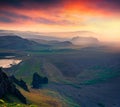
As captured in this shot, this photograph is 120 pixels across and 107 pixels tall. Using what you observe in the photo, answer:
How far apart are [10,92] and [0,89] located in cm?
1327

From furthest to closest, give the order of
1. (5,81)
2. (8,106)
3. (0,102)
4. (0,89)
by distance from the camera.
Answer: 1. (5,81)
2. (0,89)
3. (0,102)
4. (8,106)

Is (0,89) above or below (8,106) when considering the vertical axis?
below

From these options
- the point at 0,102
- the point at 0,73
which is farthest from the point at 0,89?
the point at 0,102

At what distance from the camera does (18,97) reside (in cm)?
17525

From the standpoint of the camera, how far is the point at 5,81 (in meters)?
172

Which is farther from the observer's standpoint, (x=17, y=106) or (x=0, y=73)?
(x=0, y=73)

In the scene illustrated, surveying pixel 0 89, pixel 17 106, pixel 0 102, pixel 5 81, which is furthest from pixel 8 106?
pixel 5 81

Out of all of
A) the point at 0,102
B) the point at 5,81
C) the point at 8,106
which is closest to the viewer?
the point at 8,106

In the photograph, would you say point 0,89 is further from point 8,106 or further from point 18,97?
point 8,106

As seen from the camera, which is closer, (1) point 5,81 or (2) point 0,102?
(2) point 0,102

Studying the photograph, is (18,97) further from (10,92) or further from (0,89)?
(0,89)

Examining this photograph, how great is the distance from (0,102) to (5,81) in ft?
394

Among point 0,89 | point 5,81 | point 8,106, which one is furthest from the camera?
point 5,81

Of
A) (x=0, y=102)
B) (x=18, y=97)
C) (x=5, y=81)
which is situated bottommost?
(x=18, y=97)
